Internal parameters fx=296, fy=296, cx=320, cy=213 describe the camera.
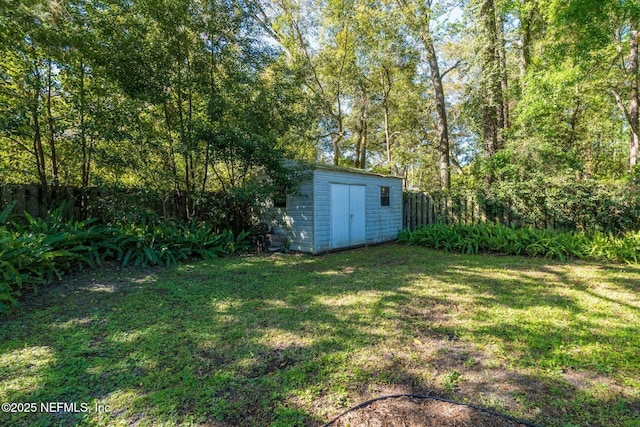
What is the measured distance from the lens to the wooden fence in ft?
24.7

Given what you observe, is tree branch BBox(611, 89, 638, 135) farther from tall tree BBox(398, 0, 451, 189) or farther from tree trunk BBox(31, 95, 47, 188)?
tree trunk BBox(31, 95, 47, 188)

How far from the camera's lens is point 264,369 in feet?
6.72

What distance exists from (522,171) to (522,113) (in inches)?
61.9

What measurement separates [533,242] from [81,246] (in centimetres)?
824

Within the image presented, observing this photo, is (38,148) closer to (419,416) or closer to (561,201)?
(419,416)

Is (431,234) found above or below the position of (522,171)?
below

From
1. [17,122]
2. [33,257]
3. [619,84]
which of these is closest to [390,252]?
[33,257]

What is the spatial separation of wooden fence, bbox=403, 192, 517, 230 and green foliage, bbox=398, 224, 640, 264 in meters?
0.71

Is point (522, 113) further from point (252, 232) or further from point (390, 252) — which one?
point (252, 232)

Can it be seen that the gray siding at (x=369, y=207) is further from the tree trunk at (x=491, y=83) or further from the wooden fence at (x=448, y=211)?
the tree trunk at (x=491, y=83)

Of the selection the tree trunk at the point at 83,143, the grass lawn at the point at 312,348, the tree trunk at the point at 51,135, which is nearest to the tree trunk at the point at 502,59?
the grass lawn at the point at 312,348

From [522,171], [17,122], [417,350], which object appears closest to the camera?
[417,350]

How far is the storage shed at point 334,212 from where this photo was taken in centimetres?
647

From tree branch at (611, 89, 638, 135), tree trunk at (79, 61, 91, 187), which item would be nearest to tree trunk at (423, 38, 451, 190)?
tree branch at (611, 89, 638, 135)
